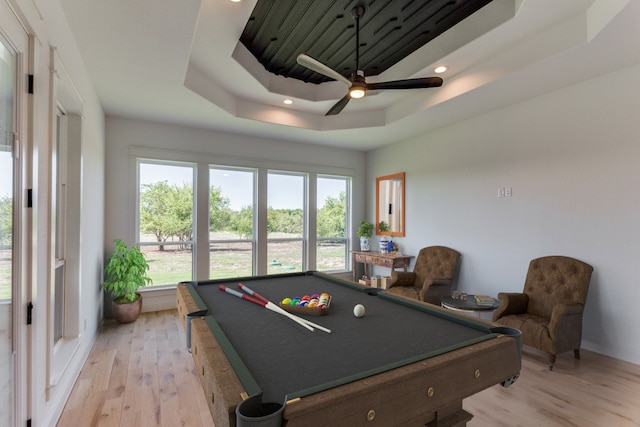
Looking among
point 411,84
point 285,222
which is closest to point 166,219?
point 285,222

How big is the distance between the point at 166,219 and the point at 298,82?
277 cm

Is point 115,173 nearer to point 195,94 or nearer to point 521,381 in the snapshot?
point 195,94

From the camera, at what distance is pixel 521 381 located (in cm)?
254

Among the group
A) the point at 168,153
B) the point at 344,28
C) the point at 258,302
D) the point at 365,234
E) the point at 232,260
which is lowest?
the point at 232,260

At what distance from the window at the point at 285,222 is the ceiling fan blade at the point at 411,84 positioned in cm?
319

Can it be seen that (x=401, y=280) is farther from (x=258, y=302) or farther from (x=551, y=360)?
(x=258, y=302)

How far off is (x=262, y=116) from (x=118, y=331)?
3264mm

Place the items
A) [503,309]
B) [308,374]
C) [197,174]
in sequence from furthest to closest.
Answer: [197,174], [503,309], [308,374]

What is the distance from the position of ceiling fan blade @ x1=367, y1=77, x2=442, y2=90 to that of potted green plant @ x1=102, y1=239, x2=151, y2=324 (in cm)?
347

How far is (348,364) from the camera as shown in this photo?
117 centimetres

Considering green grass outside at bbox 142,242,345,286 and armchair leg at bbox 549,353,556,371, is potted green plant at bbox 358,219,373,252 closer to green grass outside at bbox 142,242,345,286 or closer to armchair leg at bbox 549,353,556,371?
green grass outside at bbox 142,242,345,286

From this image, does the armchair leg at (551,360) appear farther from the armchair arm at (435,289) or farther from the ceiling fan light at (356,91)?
the ceiling fan light at (356,91)

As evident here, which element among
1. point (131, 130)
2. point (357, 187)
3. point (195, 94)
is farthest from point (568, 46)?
point (131, 130)

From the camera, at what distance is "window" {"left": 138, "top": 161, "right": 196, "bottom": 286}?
14.8 feet
